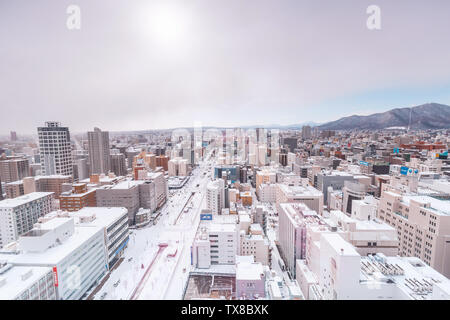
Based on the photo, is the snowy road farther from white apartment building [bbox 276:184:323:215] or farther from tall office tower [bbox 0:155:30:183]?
white apartment building [bbox 276:184:323:215]

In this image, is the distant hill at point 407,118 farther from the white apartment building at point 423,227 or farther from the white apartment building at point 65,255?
the white apartment building at point 65,255

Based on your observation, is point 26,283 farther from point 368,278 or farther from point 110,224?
point 368,278

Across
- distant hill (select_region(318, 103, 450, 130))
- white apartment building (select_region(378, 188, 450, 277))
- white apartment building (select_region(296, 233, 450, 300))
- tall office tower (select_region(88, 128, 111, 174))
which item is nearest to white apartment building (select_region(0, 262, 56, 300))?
tall office tower (select_region(88, 128, 111, 174))
